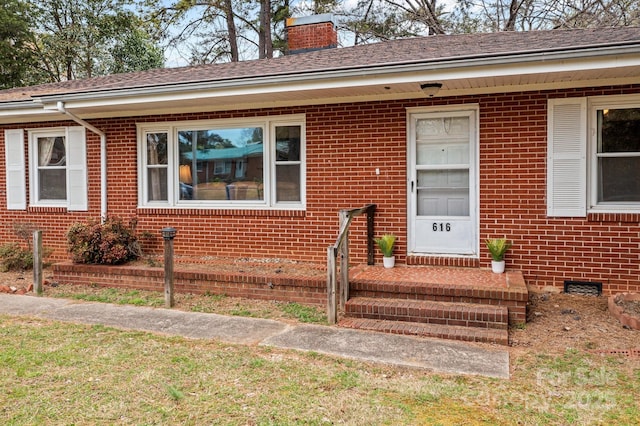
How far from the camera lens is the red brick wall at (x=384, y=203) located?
6.09m

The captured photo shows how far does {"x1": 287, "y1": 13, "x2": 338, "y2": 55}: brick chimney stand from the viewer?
10.5 m

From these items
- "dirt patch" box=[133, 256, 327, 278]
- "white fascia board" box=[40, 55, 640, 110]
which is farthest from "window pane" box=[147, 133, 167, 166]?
"dirt patch" box=[133, 256, 327, 278]

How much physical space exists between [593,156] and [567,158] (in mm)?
316

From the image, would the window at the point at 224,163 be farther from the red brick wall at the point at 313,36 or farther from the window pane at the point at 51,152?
the red brick wall at the point at 313,36

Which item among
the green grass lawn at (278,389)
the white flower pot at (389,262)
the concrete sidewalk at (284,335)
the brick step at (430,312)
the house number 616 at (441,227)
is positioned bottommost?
the green grass lawn at (278,389)

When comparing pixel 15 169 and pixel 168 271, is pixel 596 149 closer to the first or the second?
pixel 168 271

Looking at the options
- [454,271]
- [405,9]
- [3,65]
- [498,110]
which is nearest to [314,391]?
[454,271]

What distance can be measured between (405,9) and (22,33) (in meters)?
14.6

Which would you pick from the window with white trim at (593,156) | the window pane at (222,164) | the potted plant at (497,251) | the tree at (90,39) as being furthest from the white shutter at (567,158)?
the tree at (90,39)

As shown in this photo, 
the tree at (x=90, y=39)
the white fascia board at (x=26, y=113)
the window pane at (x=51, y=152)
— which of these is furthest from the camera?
the tree at (x=90, y=39)

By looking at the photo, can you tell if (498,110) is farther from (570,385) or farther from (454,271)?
(570,385)

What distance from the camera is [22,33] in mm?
19031

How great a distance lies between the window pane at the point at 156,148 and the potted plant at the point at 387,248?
12.8 feet

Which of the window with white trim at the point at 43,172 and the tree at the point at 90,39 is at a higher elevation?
the tree at the point at 90,39
